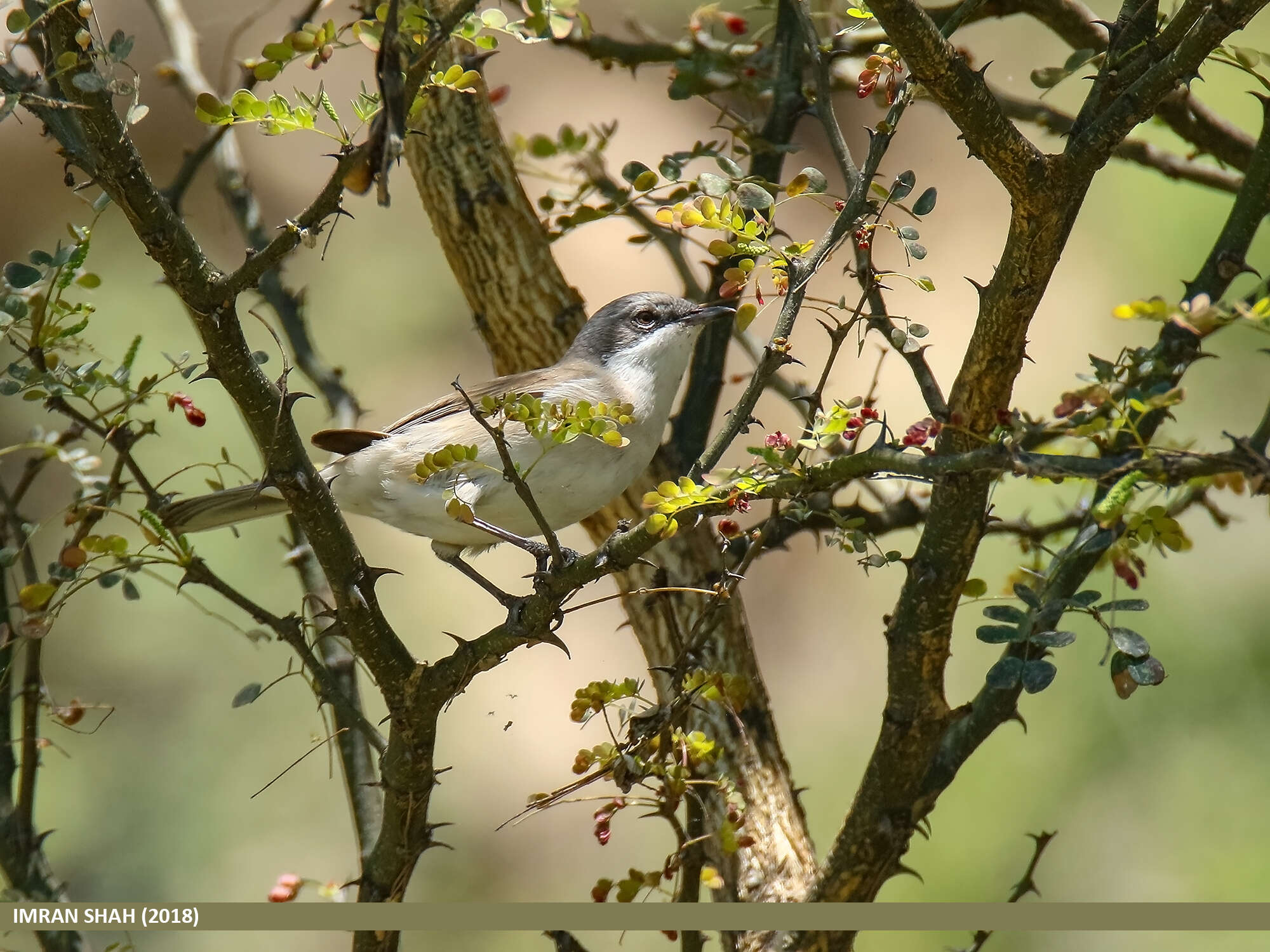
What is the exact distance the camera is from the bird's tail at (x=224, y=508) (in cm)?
374

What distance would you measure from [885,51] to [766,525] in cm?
119

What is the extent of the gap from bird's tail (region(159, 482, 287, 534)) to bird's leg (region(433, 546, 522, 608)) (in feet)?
2.38

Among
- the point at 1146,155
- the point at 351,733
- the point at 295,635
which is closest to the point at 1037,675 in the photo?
the point at 295,635

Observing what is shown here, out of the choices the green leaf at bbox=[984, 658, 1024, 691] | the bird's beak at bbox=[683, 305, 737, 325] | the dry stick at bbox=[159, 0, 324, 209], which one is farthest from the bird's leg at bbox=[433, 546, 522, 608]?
the dry stick at bbox=[159, 0, 324, 209]

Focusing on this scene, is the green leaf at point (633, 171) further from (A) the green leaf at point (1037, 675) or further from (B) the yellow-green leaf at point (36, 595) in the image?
(B) the yellow-green leaf at point (36, 595)

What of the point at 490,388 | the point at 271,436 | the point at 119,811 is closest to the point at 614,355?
the point at 490,388

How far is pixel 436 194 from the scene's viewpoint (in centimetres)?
440

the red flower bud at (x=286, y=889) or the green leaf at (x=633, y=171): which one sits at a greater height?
the green leaf at (x=633, y=171)

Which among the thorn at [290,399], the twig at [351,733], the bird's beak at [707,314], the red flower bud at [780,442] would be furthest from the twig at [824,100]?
the twig at [351,733]

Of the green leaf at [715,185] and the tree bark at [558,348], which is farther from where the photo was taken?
the tree bark at [558,348]

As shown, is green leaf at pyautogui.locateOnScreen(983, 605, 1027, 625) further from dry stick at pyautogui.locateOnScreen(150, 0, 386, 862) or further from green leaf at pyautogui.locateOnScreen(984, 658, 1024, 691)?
dry stick at pyautogui.locateOnScreen(150, 0, 386, 862)

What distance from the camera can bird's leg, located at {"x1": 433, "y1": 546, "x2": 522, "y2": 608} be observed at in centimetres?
367

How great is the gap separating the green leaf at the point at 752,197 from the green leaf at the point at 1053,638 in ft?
3.79

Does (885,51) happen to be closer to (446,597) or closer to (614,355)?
(614,355)
